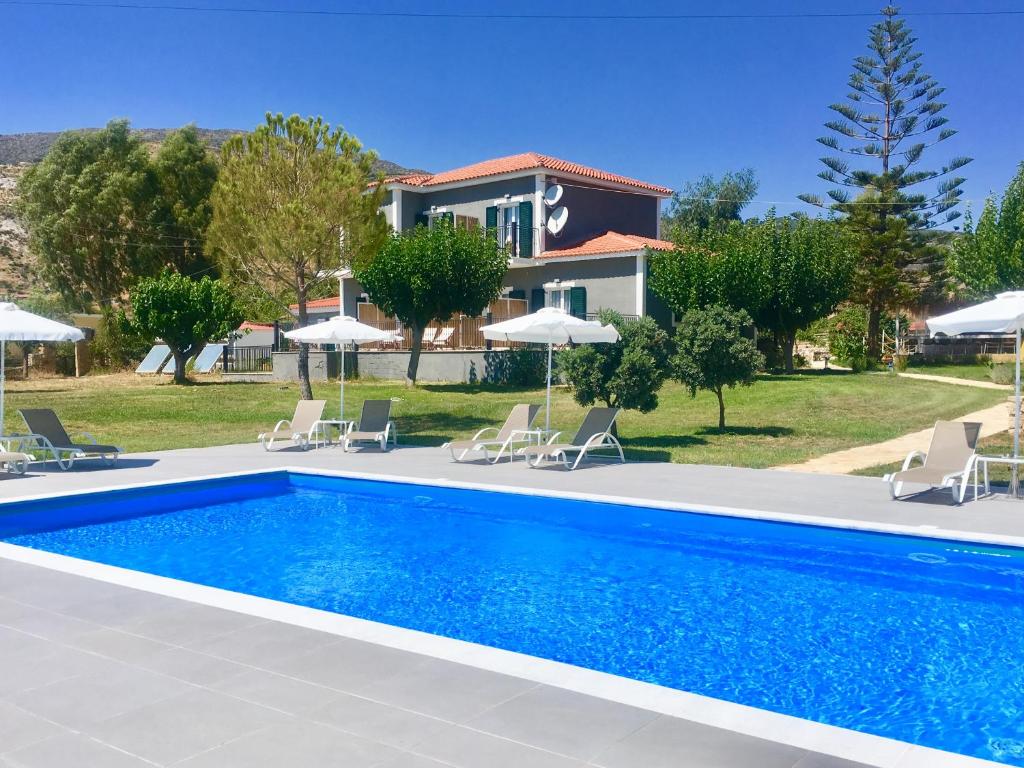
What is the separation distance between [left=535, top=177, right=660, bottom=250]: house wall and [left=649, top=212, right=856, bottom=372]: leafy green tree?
14.2 ft

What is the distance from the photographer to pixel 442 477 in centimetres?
1122

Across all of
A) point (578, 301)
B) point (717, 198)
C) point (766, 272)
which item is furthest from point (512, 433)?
point (717, 198)

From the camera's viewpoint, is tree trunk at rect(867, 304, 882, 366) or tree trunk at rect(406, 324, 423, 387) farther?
tree trunk at rect(867, 304, 882, 366)

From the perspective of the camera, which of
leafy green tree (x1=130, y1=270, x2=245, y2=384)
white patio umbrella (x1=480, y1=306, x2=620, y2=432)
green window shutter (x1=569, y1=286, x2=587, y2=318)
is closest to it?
white patio umbrella (x1=480, y1=306, x2=620, y2=432)

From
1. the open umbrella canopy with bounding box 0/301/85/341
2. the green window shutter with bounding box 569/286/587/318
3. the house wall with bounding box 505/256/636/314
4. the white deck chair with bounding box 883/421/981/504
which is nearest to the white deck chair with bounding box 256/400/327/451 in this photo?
the open umbrella canopy with bounding box 0/301/85/341

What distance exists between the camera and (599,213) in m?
33.5

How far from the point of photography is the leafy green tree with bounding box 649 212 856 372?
88.2 feet

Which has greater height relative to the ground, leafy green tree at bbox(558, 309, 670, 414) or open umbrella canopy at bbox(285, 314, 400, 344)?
open umbrella canopy at bbox(285, 314, 400, 344)

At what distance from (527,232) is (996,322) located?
23.4m

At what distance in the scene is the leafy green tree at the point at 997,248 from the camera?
96.6ft

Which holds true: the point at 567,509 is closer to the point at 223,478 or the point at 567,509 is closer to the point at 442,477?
the point at 442,477

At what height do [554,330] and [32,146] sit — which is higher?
[32,146]

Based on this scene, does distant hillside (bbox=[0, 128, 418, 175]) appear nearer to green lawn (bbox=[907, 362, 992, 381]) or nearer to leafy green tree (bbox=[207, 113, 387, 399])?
green lawn (bbox=[907, 362, 992, 381])

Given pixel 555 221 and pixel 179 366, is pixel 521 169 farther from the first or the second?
pixel 179 366
